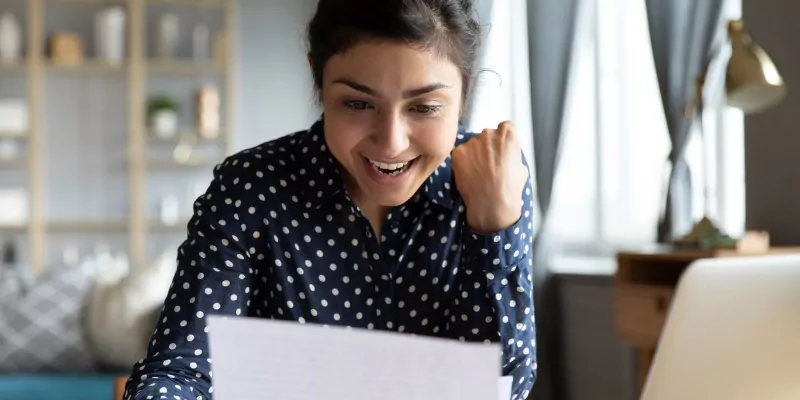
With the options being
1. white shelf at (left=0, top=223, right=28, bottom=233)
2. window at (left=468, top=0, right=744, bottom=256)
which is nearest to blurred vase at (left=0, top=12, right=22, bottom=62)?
white shelf at (left=0, top=223, right=28, bottom=233)

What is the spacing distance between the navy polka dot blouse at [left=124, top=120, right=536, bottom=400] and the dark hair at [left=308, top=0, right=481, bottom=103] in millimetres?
129

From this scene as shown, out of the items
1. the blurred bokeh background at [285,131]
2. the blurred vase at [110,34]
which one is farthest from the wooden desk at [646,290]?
the blurred vase at [110,34]

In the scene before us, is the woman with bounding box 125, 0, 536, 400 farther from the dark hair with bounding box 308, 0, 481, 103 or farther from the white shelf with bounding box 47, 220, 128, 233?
the white shelf with bounding box 47, 220, 128, 233

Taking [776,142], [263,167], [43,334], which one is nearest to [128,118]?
[43,334]

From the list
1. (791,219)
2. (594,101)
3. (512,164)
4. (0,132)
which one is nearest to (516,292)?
(512,164)

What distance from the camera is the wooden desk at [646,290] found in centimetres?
296

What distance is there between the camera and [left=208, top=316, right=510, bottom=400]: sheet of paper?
26.0 inches

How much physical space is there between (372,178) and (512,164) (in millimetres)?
160

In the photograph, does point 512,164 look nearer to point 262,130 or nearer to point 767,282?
point 767,282

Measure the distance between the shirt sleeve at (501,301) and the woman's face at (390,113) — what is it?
114mm

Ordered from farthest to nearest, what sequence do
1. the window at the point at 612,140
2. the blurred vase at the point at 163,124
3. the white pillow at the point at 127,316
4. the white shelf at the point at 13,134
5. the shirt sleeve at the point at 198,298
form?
the blurred vase at the point at 163,124 → the white shelf at the point at 13,134 → the window at the point at 612,140 → the white pillow at the point at 127,316 → the shirt sleeve at the point at 198,298

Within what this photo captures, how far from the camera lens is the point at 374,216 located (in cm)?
128

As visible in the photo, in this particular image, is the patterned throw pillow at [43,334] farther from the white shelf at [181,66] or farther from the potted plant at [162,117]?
the white shelf at [181,66]

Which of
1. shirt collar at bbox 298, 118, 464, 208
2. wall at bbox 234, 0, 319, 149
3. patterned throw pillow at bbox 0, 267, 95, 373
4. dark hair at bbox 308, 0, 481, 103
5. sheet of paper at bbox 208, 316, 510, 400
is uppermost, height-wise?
wall at bbox 234, 0, 319, 149
